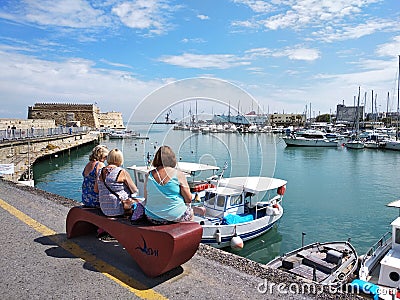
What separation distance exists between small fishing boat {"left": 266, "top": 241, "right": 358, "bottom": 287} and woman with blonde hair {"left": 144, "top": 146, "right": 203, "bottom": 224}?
6.81 m

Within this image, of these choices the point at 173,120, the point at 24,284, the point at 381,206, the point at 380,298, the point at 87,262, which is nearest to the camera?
the point at 24,284

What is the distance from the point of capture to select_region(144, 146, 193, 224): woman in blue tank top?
4305 mm

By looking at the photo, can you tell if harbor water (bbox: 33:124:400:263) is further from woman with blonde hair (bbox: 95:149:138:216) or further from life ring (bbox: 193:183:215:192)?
life ring (bbox: 193:183:215:192)

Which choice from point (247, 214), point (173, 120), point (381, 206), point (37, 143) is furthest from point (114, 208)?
point (37, 143)

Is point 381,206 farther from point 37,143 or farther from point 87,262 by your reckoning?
point 37,143

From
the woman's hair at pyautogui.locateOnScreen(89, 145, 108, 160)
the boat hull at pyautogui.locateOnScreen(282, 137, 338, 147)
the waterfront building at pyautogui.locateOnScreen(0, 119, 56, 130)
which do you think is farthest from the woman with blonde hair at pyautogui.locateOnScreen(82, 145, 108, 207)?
the boat hull at pyautogui.locateOnScreen(282, 137, 338, 147)

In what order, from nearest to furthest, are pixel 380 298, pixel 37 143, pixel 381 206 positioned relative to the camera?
pixel 380 298, pixel 381 206, pixel 37 143

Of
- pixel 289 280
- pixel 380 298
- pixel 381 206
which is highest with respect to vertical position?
pixel 289 280

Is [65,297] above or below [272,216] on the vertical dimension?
above

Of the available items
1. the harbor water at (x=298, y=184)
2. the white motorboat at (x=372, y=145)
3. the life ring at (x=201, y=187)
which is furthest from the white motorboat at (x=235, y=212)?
the white motorboat at (x=372, y=145)

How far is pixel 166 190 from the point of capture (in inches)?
169

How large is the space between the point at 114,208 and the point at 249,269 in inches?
86.5

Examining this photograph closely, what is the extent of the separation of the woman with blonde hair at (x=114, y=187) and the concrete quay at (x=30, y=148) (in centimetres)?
1756

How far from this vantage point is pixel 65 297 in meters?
3.82
